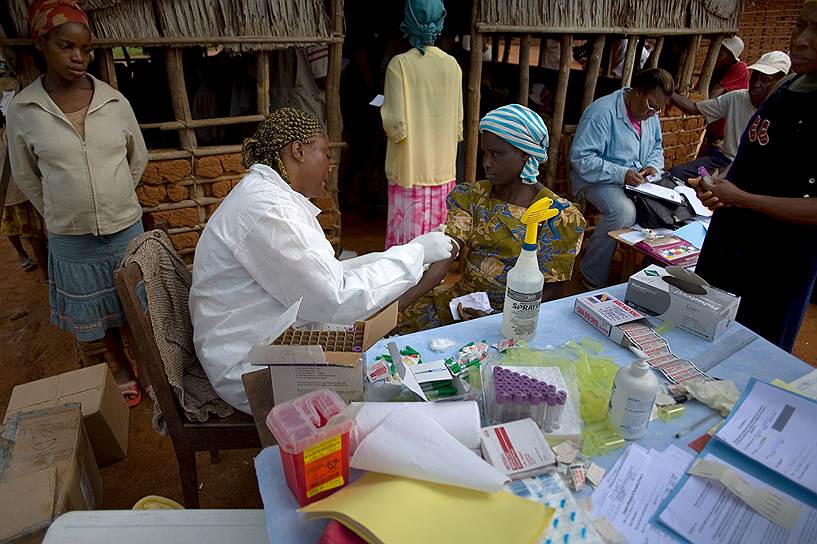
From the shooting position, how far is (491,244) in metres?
2.58

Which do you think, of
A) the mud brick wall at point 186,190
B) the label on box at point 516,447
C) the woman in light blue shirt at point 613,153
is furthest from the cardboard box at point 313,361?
the woman in light blue shirt at point 613,153

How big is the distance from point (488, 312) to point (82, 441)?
6.21 ft

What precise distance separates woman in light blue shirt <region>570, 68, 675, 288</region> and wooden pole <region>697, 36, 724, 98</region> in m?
1.43

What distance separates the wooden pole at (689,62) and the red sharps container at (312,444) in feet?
17.4

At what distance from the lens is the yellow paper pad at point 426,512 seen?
0.98 meters

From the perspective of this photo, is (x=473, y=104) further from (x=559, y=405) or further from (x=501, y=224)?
(x=559, y=405)

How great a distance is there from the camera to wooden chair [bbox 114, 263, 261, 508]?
5.74ft

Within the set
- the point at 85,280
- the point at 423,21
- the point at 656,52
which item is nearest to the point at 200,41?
the point at 423,21

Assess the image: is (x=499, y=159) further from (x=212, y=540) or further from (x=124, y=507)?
(x=124, y=507)

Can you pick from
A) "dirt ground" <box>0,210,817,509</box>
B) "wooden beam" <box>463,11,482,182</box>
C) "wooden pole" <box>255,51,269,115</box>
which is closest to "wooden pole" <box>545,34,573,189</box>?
"wooden beam" <box>463,11,482,182</box>

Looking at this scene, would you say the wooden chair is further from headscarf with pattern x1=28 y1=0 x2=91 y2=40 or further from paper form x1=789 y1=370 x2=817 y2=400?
paper form x1=789 y1=370 x2=817 y2=400

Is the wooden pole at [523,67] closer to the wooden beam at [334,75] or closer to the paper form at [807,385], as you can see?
the wooden beam at [334,75]

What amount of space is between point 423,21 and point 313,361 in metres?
3.06

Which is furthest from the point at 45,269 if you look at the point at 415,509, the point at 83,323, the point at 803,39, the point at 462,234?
the point at 803,39
